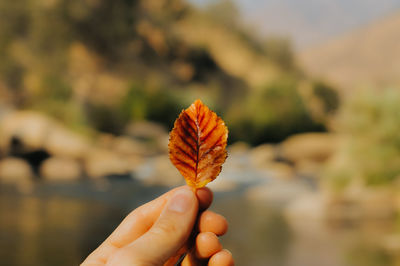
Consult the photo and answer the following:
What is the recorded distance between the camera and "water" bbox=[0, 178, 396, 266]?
7.28 metres

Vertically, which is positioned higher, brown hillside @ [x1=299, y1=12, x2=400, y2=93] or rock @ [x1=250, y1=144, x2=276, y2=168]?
brown hillside @ [x1=299, y1=12, x2=400, y2=93]

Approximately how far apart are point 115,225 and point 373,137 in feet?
19.2

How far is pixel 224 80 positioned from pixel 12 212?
33.5 m

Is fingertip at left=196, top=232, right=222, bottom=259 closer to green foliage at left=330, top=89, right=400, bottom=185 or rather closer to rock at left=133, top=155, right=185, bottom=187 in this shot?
green foliage at left=330, top=89, right=400, bottom=185

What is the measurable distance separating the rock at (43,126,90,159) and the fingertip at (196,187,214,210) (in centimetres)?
1662

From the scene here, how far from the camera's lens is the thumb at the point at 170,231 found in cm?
132

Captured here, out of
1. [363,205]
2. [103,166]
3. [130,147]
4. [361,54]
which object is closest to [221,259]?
[363,205]

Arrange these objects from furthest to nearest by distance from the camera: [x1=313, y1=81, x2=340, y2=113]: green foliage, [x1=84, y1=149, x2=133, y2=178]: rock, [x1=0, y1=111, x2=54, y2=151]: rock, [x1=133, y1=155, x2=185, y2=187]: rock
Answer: [x1=313, y1=81, x2=340, y2=113]: green foliage → [x1=0, y1=111, x2=54, y2=151]: rock → [x1=84, y1=149, x2=133, y2=178]: rock → [x1=133, y1=155, x2=185, y2=187]: rock

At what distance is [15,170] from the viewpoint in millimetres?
16094

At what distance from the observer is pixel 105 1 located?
34.3 metres

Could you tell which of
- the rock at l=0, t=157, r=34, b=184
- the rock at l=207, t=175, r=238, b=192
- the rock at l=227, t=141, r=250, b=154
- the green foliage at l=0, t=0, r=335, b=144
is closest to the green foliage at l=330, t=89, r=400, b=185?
the rock at l=207, t=175, r=238, b=192

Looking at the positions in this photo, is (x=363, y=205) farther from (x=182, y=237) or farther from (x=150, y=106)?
(x=150, y=106)

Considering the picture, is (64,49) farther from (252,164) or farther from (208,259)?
(208,259)

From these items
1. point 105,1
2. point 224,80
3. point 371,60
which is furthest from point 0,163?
point 371,60
